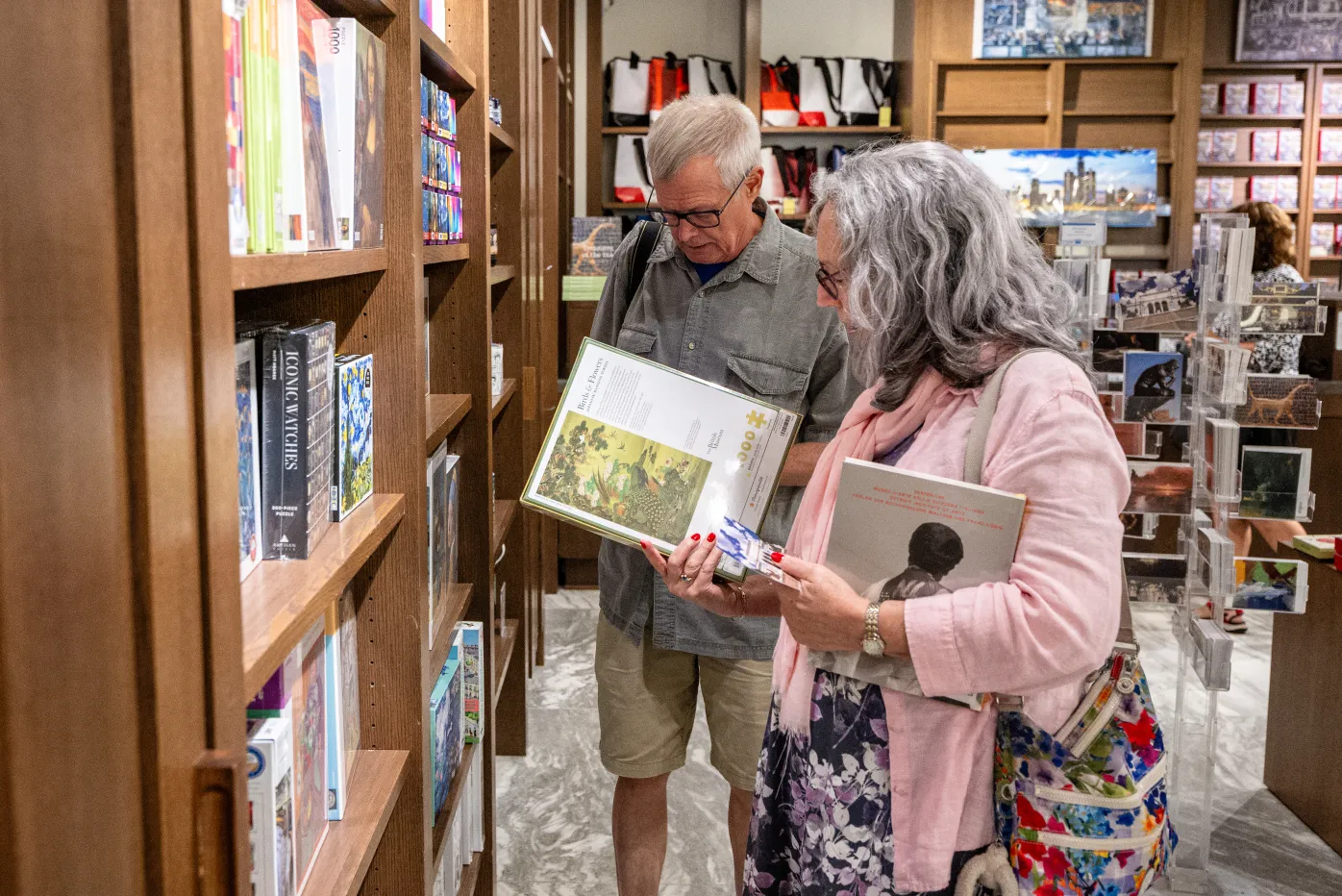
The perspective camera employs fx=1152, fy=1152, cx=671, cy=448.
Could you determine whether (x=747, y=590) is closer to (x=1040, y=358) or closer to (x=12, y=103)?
(x=1040, y=358)

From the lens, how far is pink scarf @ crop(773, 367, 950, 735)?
1366mm

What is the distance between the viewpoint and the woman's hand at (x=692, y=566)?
153 centimetres

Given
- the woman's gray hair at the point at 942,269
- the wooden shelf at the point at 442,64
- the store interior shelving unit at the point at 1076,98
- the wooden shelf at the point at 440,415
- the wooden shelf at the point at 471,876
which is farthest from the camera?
the store interior shelving unit at the point at 1076,98

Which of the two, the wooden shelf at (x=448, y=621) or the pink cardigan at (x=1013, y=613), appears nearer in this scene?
the pink cardigan at (x=1013, y=613)

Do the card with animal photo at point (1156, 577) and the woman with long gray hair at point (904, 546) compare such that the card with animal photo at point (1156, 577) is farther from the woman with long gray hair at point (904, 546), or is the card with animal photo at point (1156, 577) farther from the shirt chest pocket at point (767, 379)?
the woman with long gray hair at point (904, 546)

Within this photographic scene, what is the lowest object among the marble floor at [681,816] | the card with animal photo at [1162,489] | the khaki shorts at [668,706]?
the marble floor at [681,816]

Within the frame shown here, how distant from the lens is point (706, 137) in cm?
200

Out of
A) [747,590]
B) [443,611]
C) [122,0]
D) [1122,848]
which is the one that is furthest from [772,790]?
[122,0]

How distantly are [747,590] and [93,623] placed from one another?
113 centimetres

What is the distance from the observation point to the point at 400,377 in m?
1.44

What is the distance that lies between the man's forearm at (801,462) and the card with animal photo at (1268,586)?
4.63ft

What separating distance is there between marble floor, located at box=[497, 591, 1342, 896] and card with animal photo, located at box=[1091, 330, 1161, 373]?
1.27 m

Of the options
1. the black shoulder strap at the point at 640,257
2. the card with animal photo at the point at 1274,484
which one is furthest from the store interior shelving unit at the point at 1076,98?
the black shoulder strap at the point at 640,257

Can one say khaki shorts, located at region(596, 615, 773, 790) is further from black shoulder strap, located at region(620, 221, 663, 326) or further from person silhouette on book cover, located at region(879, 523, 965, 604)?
person silhouette on book cover, located at region(879, 523, 965, 604)
